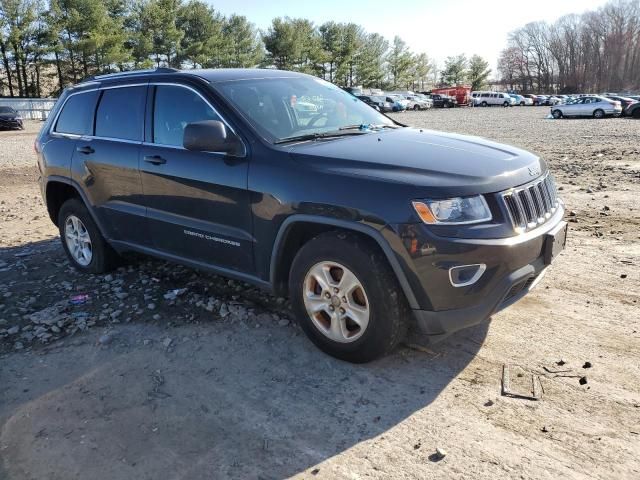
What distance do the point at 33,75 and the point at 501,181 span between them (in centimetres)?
6397

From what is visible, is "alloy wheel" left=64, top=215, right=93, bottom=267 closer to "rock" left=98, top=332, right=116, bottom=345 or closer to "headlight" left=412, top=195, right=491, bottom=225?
"rock" left=98, top=332, right=116, bottom=345

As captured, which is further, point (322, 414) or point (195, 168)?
point (195, 168)

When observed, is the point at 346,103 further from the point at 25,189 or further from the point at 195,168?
the point at 25,189

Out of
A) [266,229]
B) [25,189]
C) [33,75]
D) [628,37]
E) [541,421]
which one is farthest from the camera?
[628,37]

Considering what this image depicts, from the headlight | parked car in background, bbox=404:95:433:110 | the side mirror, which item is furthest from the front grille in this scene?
parked car in background, bbox=404:95:433:110

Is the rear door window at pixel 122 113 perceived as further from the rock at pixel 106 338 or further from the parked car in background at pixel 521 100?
the parked car in background at pixel 521 100

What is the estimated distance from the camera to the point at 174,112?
4387 mm

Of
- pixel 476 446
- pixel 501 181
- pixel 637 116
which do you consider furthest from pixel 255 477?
pixel 637 116

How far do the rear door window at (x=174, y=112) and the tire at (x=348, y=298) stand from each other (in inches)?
57.1

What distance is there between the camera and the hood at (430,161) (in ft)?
10.3

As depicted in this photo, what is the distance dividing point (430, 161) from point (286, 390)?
1.64 meters

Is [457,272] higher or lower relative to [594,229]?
higher

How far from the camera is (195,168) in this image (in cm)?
405

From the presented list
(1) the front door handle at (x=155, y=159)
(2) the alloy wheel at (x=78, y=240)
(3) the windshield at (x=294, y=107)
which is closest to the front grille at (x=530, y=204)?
(3) the windshield at (x=294, y=107)
